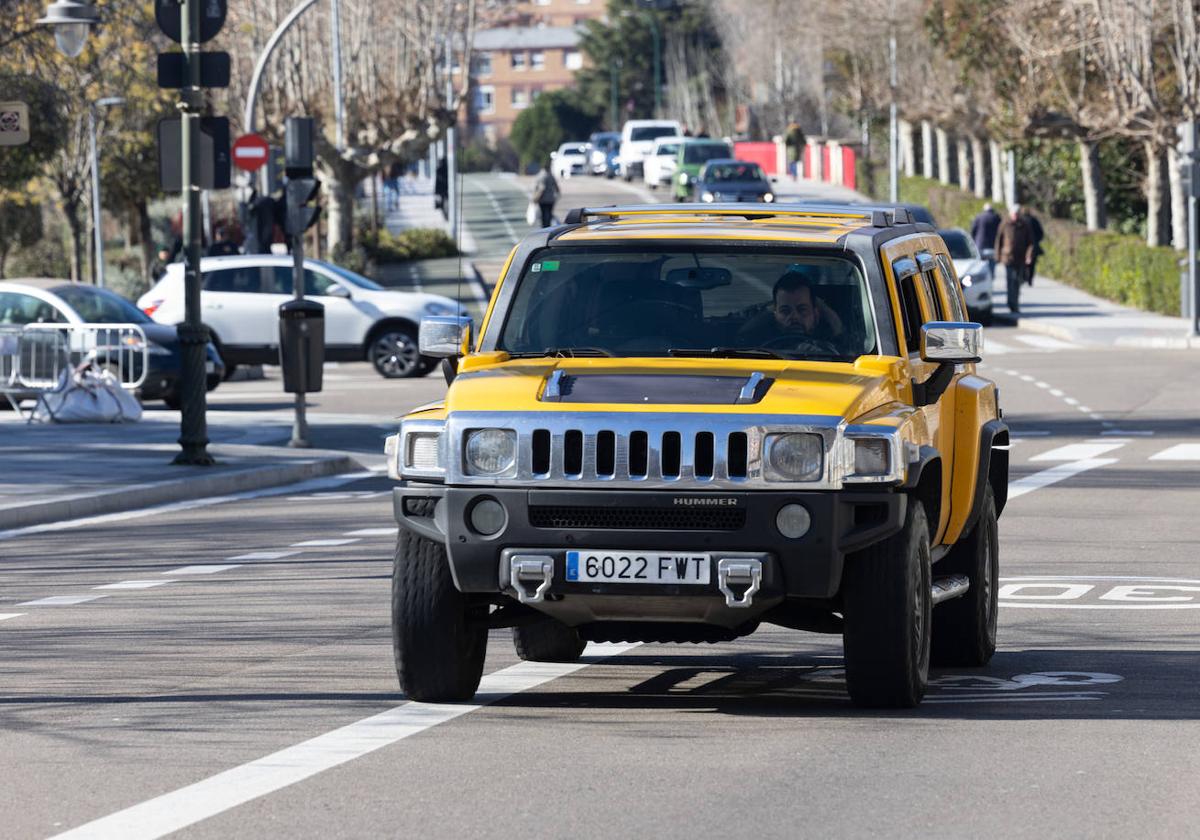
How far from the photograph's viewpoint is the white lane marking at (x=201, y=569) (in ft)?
47.0

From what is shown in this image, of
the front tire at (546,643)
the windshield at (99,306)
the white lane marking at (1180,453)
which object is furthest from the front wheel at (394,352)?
the front tire at (546,643)

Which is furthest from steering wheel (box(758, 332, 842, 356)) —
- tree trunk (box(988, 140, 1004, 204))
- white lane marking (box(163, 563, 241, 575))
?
tree trunk (box(988, 140, 1004, 204))

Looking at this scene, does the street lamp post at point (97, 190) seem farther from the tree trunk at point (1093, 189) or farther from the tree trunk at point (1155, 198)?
the tree trunk at point (1093, 189)

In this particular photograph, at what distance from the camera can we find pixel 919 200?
73.8 m

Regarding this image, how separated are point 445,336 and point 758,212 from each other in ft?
4.68

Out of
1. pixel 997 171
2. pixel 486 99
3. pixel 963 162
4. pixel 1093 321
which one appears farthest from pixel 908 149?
pixel 486 99

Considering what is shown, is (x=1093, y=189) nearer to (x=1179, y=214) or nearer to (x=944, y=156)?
(x=1179, y=214)

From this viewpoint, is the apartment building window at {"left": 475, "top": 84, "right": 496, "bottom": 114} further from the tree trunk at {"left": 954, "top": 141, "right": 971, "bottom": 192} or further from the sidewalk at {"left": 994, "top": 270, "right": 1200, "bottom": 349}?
the sidewalk at {"left": 994, "top": 270, "right": 1200, "bottom": 349}

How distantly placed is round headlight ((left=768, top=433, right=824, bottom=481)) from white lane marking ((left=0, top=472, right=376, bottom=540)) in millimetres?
9341

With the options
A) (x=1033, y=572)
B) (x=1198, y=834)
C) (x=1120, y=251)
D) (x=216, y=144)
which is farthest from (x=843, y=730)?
(x=1120, y=251)

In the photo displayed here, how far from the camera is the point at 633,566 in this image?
28.1 ft

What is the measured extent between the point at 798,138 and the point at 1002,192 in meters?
32.1

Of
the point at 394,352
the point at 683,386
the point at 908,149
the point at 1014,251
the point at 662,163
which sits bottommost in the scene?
the point at 394,352

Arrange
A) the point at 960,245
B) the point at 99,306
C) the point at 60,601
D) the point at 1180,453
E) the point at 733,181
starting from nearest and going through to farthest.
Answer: the point at 60,601 < the point at 1180,453 < the point at 99,306 < the point at 960,245 < the point at 733,181
